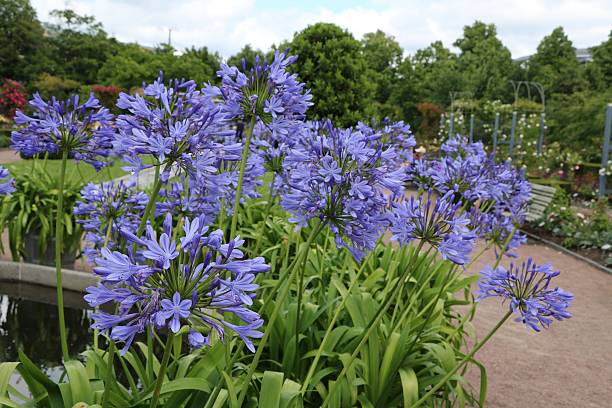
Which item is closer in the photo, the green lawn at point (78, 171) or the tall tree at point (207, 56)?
the green lawn at point (78, 171)

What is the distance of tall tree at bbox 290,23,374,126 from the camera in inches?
390

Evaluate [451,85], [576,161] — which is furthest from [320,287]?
[451,85]

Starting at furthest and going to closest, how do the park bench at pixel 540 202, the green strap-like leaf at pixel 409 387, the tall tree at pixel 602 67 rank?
the tall tree at pixel 602 67
the park bench at pixel 540 202
the green strap-like leaf at pixel 409 387

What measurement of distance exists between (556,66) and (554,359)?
3671 cm

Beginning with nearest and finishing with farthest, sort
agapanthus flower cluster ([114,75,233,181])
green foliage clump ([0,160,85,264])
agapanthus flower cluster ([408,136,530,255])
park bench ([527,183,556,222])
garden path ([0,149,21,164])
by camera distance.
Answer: agapanthus flower cluster ([114,75,233,181]), agapanthus flower cluster ([408,136,530,255]), green foliage clump ([0,160,85,264]), park bench ([527,183,556,222]), garden path ([0,149,21,164])

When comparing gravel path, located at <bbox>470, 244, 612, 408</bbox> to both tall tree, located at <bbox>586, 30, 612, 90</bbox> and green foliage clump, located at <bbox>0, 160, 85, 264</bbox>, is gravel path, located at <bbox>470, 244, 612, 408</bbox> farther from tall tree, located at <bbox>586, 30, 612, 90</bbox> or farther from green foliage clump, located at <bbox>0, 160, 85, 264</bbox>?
tall tree, located at <bbox>586, 30, 612, 90</bbox>

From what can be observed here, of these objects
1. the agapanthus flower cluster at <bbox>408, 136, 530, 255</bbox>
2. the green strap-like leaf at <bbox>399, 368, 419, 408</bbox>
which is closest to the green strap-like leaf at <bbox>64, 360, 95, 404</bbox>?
the green strap-like leaf at <bbox>399, 368, 419, 408</bbox>

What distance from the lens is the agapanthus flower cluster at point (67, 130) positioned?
192 cm

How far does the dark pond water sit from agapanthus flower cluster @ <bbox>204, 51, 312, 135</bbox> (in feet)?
8.39

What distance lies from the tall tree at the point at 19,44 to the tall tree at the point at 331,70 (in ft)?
100

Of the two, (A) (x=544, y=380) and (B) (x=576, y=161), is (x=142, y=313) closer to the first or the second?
(A) (x=544, y=380)

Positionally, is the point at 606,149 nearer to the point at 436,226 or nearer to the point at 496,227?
the point at 496,227

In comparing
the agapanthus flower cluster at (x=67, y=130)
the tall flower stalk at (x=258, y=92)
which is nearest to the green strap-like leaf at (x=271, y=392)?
the tall flower stalk at (x=258, y=92)

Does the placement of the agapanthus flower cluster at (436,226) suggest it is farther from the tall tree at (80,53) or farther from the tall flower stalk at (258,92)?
the tall tree at (80,53)
